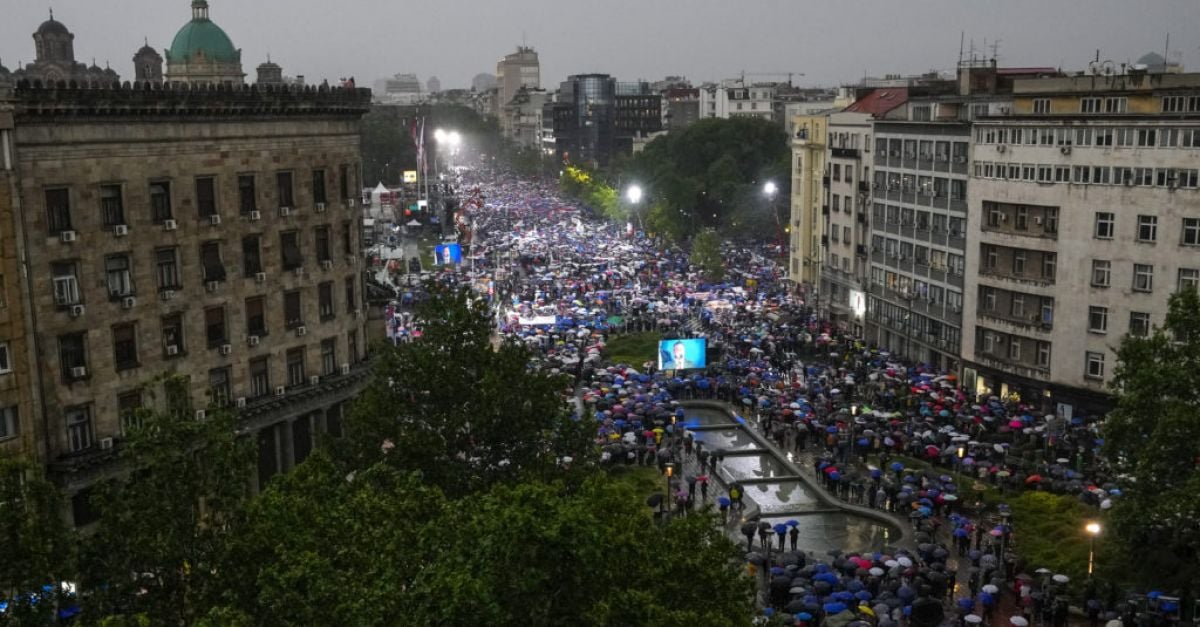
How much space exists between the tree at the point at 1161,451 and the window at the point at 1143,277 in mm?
21384

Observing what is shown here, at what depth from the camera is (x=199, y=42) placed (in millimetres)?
95688

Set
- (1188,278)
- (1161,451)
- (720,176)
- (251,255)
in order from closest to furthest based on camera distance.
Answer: (1161,451) → (251,255) → (1188,278) → (720,176)

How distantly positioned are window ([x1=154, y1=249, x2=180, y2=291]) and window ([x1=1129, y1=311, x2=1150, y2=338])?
47298mm

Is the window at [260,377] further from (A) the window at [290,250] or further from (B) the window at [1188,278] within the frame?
(B) the window at [1188,278]

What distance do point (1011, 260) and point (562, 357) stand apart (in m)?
28.2

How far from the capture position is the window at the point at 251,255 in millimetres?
48656

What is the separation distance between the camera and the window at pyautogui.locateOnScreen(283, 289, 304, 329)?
51125 millimetres

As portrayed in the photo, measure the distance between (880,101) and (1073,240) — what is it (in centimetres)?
2987

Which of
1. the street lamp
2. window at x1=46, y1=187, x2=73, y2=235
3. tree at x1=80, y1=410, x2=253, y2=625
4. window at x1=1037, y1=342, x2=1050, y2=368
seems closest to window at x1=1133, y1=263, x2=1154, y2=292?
window at x1=1037, y1=342, x2=1050, y2=368

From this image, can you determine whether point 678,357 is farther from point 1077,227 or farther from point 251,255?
point 251,255

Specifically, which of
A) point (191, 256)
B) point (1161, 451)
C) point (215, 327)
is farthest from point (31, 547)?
point (1161, 451)

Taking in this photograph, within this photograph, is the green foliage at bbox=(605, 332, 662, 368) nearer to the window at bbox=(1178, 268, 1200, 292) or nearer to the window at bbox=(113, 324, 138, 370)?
the window at bbox=(1178, 268, 1200, 292)

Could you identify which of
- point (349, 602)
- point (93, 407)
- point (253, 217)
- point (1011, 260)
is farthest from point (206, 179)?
point (1011, 260)

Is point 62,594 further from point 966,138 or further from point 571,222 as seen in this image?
point 571,222
